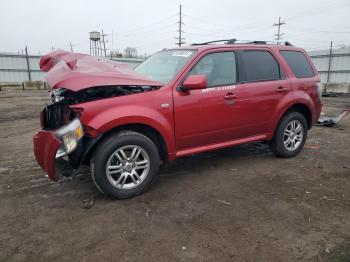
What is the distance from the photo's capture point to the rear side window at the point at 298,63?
16.8ft

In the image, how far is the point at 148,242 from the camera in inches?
110

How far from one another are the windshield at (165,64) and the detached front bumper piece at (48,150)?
156 centimetres

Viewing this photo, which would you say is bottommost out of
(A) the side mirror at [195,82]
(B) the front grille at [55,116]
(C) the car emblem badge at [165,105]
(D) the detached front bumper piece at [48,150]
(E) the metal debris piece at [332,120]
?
(E) the metal debris piece at [332,120]

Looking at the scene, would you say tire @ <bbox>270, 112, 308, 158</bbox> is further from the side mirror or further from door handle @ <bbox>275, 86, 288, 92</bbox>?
the side mirror

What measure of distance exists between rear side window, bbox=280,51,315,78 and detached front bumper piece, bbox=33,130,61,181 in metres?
3.87

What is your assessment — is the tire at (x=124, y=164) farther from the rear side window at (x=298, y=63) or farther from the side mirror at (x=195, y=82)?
the rear side window at (x=298, y=63)

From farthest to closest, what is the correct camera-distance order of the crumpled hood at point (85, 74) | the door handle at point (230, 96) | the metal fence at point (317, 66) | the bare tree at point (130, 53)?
the bare tree at point (130, 53) < the metal fence at point (317, 66) < the door handle at point (230, 96) < the crumpled hood at point (85, 74)

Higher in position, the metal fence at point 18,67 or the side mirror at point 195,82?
the metal fence at point 18,67

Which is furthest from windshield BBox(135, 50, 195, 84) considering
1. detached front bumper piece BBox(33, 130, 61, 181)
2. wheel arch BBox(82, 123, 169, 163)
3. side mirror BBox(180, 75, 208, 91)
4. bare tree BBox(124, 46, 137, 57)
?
bare tree BBox(124, 46, 137, 57)

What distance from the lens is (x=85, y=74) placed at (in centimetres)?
351

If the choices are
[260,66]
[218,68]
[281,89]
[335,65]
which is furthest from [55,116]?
[335,65]

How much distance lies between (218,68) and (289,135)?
1.85m

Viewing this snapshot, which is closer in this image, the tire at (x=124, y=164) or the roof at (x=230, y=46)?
the tire at (x=124, y=164)

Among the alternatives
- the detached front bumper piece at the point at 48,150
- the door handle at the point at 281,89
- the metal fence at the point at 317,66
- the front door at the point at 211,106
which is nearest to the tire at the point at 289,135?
the door handle at the point at 281,89
